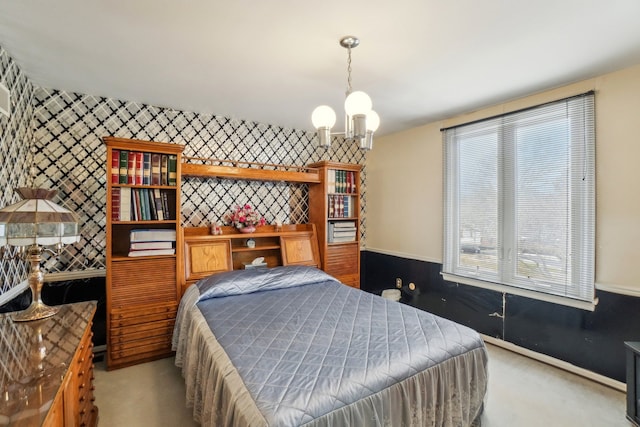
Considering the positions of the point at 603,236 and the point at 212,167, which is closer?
the point at 603,236

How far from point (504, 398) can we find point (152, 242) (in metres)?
3.23

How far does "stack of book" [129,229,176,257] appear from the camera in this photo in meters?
2.67

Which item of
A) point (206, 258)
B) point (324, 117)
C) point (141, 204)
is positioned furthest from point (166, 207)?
point (324, 117)

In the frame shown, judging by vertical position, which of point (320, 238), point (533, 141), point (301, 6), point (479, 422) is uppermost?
point (301, 6)

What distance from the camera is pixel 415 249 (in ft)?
12.9

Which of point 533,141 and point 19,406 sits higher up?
point 533,141

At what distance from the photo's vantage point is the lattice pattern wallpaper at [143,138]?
2.75m

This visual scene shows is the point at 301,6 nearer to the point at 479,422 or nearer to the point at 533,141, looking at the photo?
the point at 533,141

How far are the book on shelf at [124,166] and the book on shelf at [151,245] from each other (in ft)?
1.89

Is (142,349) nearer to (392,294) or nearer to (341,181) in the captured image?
(341,181)

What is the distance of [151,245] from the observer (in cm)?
272

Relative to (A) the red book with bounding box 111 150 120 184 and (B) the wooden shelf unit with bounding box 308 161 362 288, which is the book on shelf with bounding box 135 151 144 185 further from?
(B) the wooden shelf unit with bounding box 308 161 362 288

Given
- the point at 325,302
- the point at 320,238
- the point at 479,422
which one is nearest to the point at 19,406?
the point at 325,302

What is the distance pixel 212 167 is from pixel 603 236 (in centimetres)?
362
